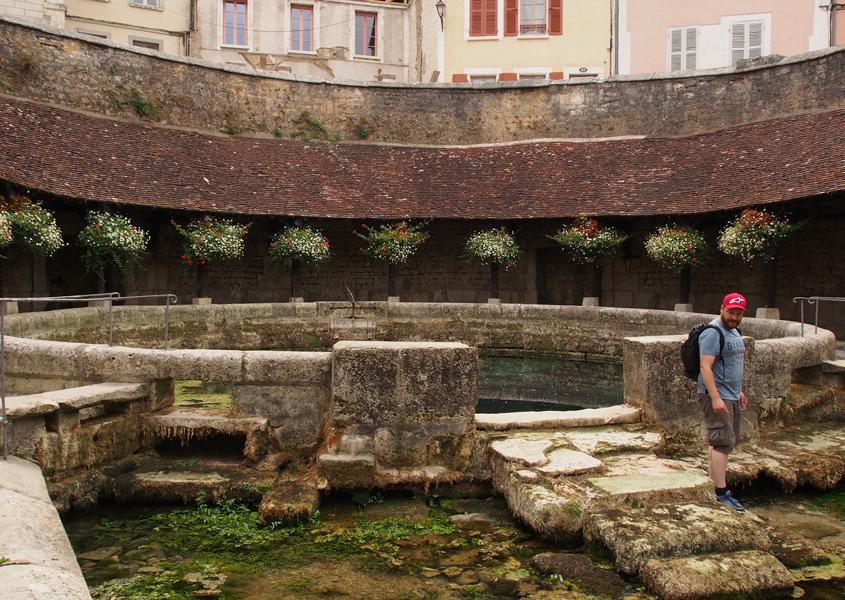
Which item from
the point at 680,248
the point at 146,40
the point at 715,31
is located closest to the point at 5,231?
the point at 680,248

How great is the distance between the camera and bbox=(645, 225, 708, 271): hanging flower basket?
45.0 ft

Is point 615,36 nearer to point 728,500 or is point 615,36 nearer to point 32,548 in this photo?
point 728,500

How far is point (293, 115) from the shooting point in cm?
1853

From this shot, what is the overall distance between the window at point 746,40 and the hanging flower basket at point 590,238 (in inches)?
410

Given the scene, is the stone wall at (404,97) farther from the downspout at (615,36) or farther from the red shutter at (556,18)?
the red shutter at (556,18)

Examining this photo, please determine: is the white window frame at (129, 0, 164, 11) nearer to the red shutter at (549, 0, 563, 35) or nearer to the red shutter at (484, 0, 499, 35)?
the red shutter at (484, 0, 499, 35)

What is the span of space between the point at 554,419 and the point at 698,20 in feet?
66.9

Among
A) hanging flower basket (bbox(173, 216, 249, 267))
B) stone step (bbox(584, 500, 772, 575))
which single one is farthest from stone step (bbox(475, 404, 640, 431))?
hanging flower basket (bbox(173, 216, 249, 267))

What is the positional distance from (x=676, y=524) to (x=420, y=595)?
1.41 meters

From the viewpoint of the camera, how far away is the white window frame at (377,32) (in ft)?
87.7

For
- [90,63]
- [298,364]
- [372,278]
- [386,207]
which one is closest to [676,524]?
[298,364]

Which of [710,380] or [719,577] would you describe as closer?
[719,577]

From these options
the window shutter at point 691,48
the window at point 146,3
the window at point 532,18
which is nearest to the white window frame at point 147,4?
the window at point 146,3

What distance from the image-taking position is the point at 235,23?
85.4 ft
